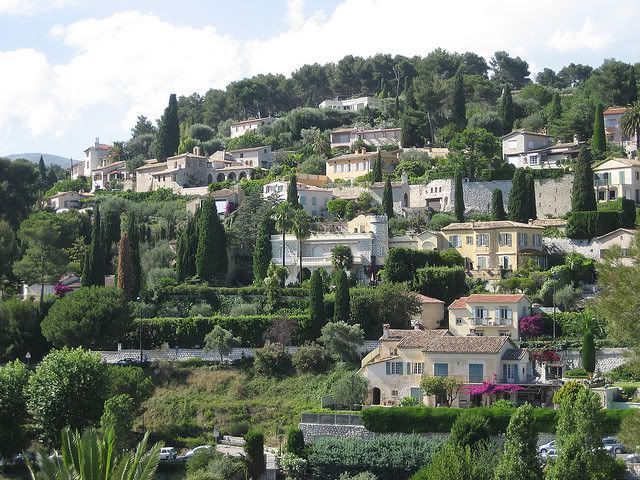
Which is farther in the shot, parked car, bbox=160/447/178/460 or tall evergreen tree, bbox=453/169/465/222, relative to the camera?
tall evergreen tree, bbox=453/169/465/222

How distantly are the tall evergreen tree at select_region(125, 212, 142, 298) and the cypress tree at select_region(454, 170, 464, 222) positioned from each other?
69.1ft

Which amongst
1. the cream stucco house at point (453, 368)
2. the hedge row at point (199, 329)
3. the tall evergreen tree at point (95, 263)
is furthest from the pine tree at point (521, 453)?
the tall evergreen tree at point (95, 263)

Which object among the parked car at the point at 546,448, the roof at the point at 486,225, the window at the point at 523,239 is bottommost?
the parked car at the point at 546,448

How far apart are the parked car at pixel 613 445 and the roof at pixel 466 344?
10424 mm

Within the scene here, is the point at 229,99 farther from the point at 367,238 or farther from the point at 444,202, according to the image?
the point at 367,238

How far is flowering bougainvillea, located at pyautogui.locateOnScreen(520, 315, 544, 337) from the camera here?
61781mm

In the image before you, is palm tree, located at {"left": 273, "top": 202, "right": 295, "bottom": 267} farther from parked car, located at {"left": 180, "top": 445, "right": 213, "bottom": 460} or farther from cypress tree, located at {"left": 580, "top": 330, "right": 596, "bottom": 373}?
cypress tree, located at {"left": 580, "top": 330, "right": 596, "bottom": 373}

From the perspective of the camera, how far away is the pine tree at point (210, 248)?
7469 cm

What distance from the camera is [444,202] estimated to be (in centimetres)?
8612

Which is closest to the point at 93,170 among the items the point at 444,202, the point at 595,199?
the point at 444,202

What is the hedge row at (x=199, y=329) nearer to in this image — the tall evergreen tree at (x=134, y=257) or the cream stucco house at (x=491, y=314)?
the tall evergreen tree at (x=134, y=257)

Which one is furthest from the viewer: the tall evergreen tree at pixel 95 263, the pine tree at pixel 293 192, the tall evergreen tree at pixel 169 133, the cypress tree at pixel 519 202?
the tall evergreen tree at pixel 169 133

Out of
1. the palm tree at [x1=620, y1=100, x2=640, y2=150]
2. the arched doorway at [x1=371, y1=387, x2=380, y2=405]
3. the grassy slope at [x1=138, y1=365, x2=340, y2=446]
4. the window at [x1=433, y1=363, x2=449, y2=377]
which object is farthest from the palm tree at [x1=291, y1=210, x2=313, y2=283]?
the palm tree at [x1=620, y1=100, x2=640, y2=150]

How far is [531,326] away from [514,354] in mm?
6546
